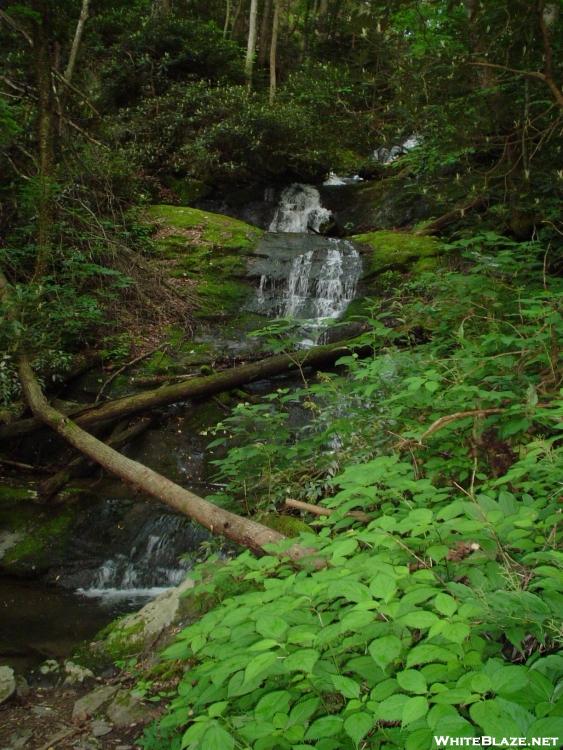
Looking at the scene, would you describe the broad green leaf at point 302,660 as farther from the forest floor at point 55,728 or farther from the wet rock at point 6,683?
the wet rock at point 6,683

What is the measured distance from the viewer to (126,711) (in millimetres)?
3086

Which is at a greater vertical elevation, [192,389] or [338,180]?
[338,180]

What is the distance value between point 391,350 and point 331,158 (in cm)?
1224

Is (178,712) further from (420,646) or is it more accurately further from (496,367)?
(496,367)

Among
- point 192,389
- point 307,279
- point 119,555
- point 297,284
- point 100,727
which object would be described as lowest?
point 119,555

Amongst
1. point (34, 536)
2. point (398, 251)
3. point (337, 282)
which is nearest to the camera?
point (34, 536)

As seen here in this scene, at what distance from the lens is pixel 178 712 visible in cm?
161

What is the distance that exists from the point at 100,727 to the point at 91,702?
0.30 m


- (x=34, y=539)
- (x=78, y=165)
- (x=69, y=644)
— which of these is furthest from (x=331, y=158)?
(x=69, y=644)

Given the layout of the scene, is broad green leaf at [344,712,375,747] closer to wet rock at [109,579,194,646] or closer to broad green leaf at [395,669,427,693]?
broad green leaf at [395,669,427,693]

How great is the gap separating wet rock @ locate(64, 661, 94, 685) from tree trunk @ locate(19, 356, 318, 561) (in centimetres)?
131

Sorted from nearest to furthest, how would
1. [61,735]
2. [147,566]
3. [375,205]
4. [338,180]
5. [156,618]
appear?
[61,735]
[156,618]
[147,566]
[375,205]
[338,180]

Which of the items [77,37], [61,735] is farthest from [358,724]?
[77,37]

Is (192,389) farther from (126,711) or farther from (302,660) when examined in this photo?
(302,660)
